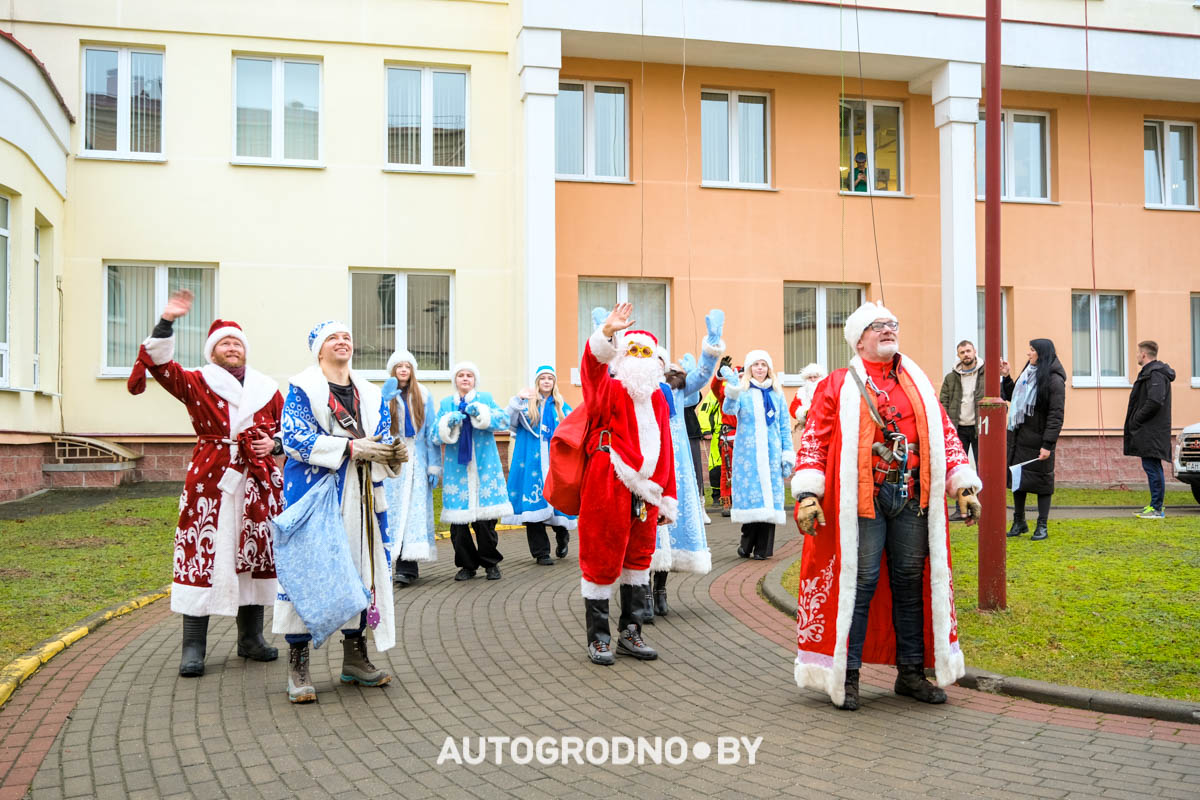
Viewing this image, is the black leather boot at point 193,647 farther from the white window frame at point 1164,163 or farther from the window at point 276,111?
the white window frame at point 1164,163

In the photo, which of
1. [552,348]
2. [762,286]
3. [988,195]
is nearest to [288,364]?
[552,348]

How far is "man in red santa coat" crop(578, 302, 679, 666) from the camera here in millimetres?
6766

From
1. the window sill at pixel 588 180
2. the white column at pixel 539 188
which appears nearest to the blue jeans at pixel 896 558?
the white column at pixel 539 188

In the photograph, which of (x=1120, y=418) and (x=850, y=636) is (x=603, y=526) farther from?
(x=1120, y=418)

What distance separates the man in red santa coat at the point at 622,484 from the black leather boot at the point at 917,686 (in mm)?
1647

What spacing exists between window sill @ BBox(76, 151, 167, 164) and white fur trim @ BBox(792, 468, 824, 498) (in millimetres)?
15119

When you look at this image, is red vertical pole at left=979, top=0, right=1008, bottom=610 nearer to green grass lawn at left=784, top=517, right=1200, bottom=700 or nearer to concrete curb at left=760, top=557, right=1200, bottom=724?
green grass lawn at left=784, top=517, right=1200, bottom=700

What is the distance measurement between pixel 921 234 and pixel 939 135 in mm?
1872

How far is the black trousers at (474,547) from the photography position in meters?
10.1

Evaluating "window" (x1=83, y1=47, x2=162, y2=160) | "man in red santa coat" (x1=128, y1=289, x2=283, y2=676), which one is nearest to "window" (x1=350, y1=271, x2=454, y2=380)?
"window" (x1=83, y1=47, x2=162, y2=160)

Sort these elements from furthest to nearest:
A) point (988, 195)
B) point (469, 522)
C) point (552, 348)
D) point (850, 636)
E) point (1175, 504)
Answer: point (552, 348), point (1175, 504), point (469, 522), point (988, 195), point (850, 636)

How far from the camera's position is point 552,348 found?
17.7m

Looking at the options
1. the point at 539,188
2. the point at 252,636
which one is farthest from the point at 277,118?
the point at 252,636

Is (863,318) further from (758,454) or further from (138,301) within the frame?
(138,301)
